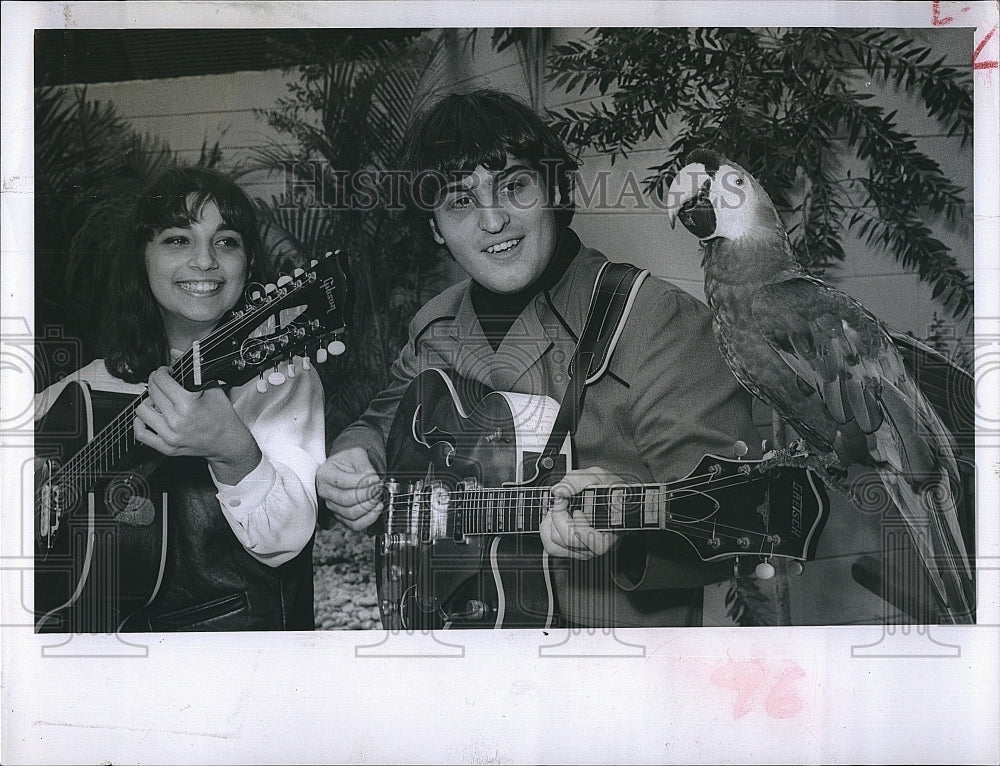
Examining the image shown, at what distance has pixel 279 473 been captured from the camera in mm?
2445

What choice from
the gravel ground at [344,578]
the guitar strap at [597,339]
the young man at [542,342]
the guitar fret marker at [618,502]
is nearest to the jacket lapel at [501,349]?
the young man at [542,342]

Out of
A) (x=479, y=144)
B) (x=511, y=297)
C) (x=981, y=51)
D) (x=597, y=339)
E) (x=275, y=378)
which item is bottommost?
(x=275, y=378)

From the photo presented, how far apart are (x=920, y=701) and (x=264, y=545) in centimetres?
185

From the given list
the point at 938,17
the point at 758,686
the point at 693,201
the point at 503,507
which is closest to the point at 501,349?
the point at 503,507

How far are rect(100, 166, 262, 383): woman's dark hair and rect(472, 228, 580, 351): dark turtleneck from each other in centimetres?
61

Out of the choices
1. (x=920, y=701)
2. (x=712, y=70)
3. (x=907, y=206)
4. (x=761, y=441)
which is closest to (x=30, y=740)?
(x=761, y=441)

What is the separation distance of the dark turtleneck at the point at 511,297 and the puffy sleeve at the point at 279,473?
1.58 ft

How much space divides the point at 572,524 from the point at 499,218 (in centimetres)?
84

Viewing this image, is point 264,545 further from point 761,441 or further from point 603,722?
point 761,441

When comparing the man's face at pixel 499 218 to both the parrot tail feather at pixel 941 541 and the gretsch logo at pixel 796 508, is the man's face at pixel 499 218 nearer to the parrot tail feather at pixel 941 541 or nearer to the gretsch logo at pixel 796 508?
the gretsch logo at pixel 796 508

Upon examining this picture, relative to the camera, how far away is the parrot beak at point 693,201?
245 cm

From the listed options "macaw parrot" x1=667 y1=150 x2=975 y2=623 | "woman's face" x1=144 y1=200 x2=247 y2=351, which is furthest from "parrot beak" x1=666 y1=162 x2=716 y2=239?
"woman's face" x1=144 y1=200 x2=247 y2=351

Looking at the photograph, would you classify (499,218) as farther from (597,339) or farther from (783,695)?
(783,695)

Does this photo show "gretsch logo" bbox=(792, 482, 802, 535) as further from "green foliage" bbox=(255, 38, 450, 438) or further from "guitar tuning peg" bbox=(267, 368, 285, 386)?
"guitar tuning peg" bbox=(267, 368, 285, 386)
